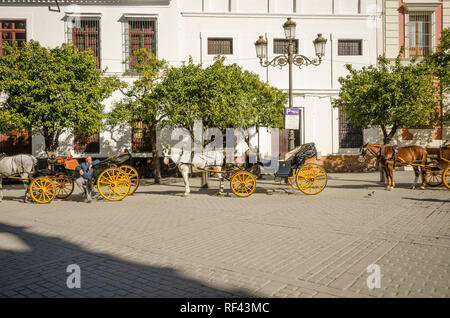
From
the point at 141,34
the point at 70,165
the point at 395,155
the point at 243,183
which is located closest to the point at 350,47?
the point at 395,155

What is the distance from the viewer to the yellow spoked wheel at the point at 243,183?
11302 mm

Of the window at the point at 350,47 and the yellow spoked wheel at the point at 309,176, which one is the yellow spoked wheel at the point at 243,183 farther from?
the window at the point at 350,47

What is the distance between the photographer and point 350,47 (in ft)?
68.3

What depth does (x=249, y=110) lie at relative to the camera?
12.4 meters

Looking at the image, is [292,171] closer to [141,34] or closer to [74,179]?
[74,179]

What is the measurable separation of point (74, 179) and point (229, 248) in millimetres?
7379

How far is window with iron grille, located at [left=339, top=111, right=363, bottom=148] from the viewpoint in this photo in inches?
814

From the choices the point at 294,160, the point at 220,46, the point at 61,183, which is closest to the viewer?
the point at 61,183

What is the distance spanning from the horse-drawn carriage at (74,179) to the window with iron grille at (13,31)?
11057 millimetres

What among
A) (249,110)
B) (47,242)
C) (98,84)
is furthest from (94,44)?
(47,242)

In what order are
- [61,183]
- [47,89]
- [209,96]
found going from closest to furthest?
1. [61,183]
2. [209,96]
3. [47,89]

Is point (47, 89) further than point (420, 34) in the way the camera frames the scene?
No

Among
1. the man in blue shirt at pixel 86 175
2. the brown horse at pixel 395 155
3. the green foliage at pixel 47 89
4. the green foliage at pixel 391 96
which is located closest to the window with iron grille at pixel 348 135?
the green foliage at pixel 391 96
